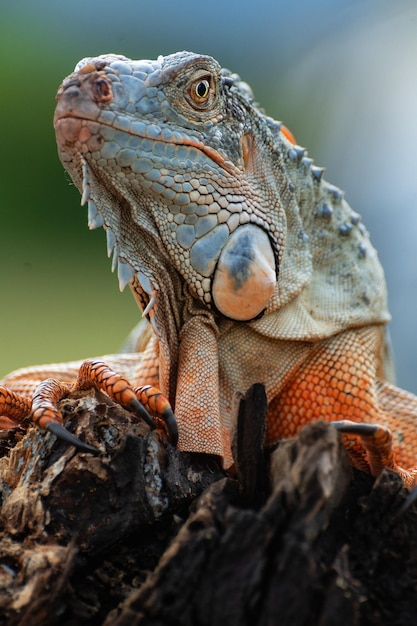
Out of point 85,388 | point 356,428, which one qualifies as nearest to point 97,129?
point 85,388

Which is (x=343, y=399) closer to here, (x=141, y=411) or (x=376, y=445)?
(x=376, y=445)

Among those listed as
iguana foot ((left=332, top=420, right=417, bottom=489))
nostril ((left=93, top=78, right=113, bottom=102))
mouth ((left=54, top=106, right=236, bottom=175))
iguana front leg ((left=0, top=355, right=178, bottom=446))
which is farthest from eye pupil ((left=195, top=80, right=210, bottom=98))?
iguana foot ((left=332, top=420, right=417, bottom=489))

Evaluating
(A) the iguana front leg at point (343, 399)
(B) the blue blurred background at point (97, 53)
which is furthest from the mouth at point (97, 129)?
(B) the blue blurred background at point (97, 53)

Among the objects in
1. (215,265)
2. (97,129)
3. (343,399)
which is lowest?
(343,399)

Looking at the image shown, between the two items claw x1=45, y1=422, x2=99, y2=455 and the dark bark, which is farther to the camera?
claw x1=45, y1=422, x2=99, y2=455

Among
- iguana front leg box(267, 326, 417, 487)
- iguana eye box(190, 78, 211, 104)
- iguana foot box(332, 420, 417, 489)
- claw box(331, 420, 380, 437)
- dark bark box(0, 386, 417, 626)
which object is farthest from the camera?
iguana front leg box(267, 326, 417, 487)

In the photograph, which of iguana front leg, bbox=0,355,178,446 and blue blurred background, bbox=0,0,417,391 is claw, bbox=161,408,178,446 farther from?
blue blurred background, bbox=0,0,417,391
